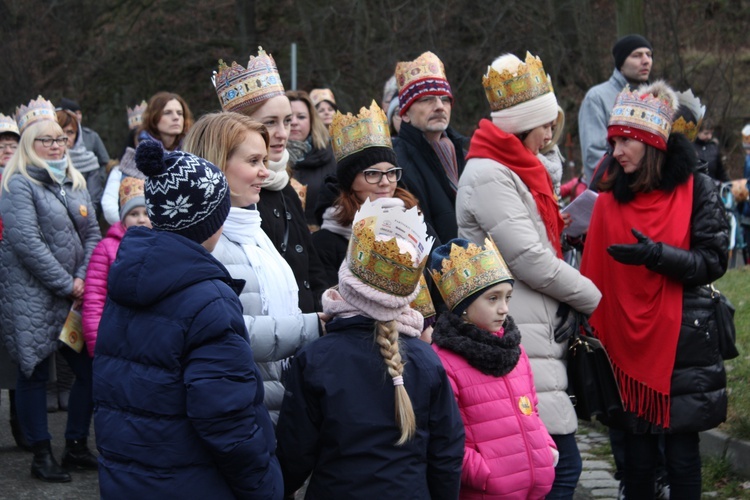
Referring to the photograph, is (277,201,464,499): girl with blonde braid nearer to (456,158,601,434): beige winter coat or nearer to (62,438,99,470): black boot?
(456,158,601,434): beige winter coat

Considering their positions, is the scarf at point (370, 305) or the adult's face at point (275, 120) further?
the adult's face at point (275, 120)

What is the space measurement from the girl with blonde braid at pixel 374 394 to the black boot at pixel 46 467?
3.11 meters

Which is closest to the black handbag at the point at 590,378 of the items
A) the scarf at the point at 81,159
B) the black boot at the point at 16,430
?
the black boot at the point at 16,430

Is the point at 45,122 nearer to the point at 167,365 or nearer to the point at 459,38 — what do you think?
the point at 167,365

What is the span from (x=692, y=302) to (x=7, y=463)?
4244 mm

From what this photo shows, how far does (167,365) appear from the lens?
314 centimetres

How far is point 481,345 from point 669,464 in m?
1.58

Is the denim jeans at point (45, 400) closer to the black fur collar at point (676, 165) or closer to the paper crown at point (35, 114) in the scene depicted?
the paper crown at point (35, 114)

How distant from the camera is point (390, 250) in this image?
11.6 feet

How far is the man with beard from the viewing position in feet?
18.4

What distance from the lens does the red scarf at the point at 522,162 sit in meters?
4.97

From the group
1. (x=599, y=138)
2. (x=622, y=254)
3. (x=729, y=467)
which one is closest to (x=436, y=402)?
(x=622, y=254)

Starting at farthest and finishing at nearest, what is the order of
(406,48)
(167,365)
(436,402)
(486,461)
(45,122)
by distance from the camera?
(406,48) < (45,122) < (486,461) < (436,402) < (167,365)

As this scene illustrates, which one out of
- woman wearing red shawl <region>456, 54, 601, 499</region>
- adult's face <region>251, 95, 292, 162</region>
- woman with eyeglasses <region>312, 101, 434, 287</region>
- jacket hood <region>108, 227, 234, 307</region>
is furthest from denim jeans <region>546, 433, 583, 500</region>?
jacket hood <region>108, 227, 234, 307</region>
